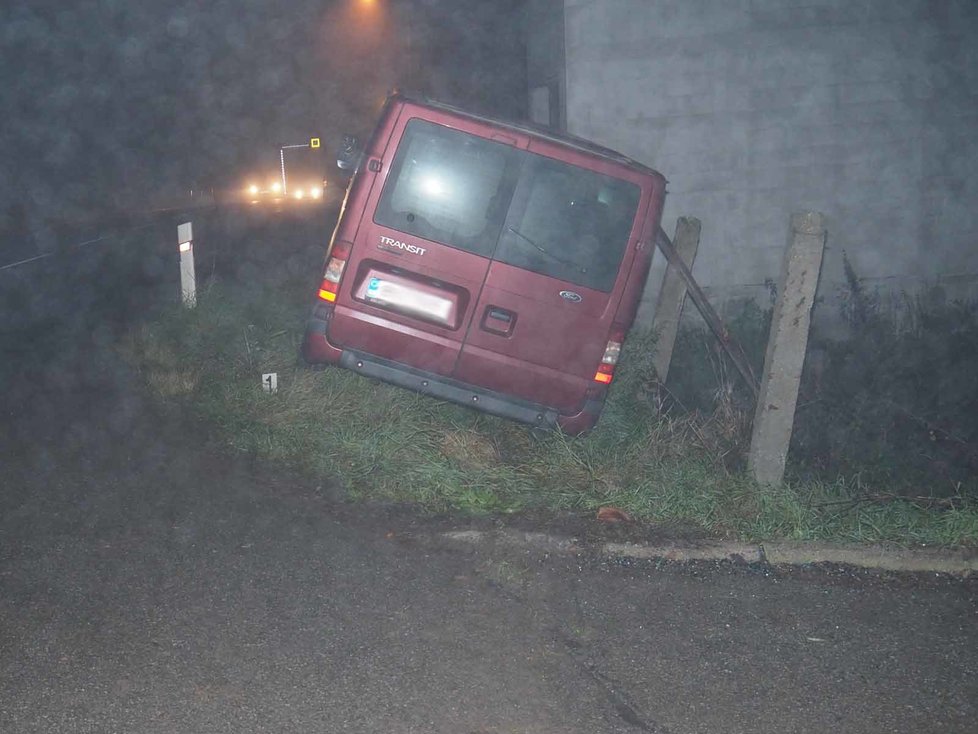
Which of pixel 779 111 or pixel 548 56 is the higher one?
pixel 548 56

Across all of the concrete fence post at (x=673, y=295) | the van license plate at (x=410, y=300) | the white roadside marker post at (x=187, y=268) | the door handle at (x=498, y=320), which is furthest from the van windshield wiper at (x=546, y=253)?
the white roadside marker post at (x=187, y=268)

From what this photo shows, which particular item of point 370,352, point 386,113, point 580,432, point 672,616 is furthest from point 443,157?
point 672,616

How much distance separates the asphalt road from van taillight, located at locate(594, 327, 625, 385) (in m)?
1.61

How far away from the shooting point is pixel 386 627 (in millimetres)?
4594

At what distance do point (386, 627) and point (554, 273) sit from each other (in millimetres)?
3105

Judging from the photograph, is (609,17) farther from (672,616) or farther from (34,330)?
(672,616)

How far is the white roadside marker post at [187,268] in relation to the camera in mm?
9961

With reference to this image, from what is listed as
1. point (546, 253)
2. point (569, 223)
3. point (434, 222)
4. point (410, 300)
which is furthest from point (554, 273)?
point (410, 300)

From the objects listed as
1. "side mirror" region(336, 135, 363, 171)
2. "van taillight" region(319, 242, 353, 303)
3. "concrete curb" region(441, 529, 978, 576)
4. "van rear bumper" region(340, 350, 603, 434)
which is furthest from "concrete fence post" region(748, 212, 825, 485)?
"side mirror" region(336, 135, 363, 171)

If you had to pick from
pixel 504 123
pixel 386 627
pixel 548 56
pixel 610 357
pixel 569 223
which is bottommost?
pixel 386 627

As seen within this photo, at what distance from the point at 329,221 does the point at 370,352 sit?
14722 millimetres

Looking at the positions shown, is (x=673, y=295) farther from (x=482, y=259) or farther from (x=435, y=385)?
(x=435, y=385)

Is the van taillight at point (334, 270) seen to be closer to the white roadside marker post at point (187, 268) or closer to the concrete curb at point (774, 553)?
the concrete curb at point (774, 553)

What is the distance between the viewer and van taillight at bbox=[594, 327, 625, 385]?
7117 millimetres
